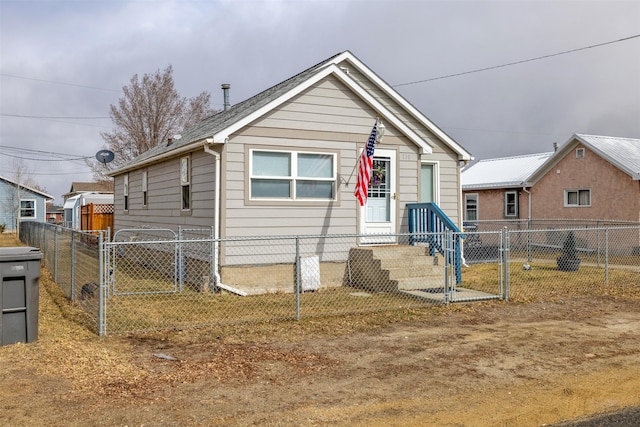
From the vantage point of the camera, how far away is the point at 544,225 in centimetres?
2534

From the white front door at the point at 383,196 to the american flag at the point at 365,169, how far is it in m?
0.84

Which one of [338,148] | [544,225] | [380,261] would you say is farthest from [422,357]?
[544,225]

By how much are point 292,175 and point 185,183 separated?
293 cm

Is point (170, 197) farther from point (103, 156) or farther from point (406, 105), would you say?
point (103, 156)

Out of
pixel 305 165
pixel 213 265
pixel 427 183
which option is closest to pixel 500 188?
pixel 427 183

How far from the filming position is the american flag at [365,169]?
12312mm

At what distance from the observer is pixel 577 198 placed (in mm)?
24250

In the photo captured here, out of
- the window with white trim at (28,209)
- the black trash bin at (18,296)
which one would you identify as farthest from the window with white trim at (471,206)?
the window with white trim at (28,209)

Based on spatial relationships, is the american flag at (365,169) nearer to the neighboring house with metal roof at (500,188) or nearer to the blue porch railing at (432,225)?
the blue porch railing at (432,225)

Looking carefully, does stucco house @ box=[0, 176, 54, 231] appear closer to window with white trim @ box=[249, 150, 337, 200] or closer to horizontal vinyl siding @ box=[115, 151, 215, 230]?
horizontal vinyl siding @ box=[115, 151, 215, 230]

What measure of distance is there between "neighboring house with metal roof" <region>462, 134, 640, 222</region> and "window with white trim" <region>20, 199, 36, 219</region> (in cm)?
3417

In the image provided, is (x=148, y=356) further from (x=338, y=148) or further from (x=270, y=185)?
(x=338, y=148)

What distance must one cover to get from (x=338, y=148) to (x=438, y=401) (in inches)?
323

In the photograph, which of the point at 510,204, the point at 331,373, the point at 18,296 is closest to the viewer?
the point at 331,373
